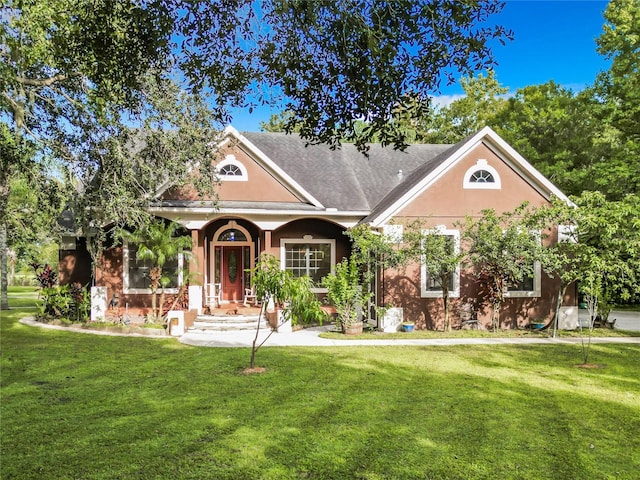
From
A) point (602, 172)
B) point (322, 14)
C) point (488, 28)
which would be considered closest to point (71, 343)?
point (322, 14)

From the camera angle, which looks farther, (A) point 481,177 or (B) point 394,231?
(A) point 481,177

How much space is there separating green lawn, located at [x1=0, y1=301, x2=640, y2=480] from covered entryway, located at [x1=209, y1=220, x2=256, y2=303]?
25.6 ft

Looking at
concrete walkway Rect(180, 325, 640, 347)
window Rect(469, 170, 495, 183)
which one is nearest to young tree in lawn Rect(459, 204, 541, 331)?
window Rect(469, 170, 495, 183)

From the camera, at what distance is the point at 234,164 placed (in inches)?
701

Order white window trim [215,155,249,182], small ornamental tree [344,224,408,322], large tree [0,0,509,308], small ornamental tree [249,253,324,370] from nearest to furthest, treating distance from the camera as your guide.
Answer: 1. large tree [0,0,509,308]
2. small ornamental tree [249,253,324,370]
3. small ornamental tree [344,224,408,322]
4. white window trim [215,155,249,182]

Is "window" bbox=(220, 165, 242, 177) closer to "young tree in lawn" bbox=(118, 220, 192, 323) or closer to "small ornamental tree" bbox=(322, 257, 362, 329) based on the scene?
"young tree in lawn" bbox=(118, 220, 192, 323)

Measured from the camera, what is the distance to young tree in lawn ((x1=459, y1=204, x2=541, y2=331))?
1413 centimetres

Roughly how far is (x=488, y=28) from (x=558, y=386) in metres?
6.48

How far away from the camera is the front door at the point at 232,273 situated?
63.0 feet

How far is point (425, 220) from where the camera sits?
15.6 metres

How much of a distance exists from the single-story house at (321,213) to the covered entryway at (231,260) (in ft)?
0.13

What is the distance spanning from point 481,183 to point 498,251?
290 centimetres

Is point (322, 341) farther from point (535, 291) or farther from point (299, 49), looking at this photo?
point (299, 49)

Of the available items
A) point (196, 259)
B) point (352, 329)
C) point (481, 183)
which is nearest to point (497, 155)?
point (481, 183)
